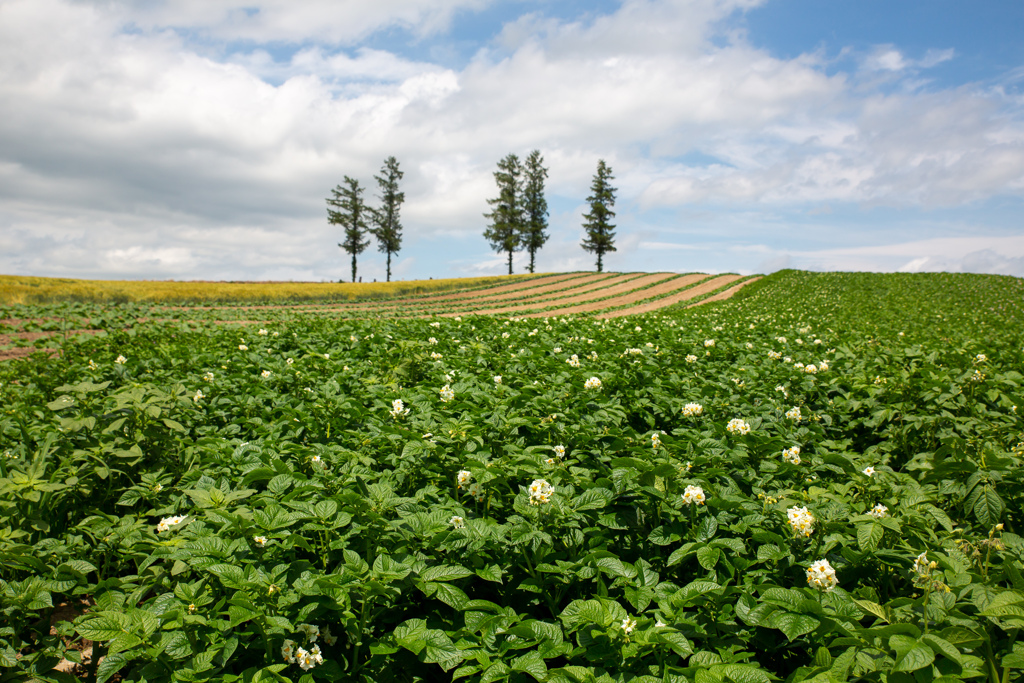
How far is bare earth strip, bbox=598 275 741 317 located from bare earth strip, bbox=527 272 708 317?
109 centimetres

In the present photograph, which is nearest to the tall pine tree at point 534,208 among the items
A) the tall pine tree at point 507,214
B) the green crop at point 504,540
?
the tall pine tree at point 507,214

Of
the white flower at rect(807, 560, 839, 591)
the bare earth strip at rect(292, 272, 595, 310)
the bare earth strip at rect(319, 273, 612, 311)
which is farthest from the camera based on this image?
the bare earth strip at rect(292, 272, 595, 310)

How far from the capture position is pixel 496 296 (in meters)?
38.2

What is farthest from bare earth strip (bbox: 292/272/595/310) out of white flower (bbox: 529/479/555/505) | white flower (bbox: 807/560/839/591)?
white flower (bbox: 807/560/839/591)

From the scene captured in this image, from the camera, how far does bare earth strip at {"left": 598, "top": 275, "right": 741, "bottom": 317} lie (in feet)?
93.6

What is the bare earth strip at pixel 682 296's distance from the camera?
2852cm

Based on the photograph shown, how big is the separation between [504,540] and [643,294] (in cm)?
3636

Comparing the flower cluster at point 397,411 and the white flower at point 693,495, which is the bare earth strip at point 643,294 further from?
the white flower at point 693,495

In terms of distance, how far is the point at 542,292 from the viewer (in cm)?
4009

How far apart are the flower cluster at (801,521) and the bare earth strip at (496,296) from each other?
28.2 m

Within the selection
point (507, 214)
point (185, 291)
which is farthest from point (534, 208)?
point (185, 291)

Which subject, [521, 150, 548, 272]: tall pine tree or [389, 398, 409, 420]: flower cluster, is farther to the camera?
[521, 150, 548, 272]: tall pine tree

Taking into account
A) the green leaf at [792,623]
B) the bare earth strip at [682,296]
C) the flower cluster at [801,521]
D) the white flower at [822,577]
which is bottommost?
the green leaf at [792,623]

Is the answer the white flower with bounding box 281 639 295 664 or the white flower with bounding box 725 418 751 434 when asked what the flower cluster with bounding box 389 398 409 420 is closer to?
the white flower with bounding box 281 639 295 664
